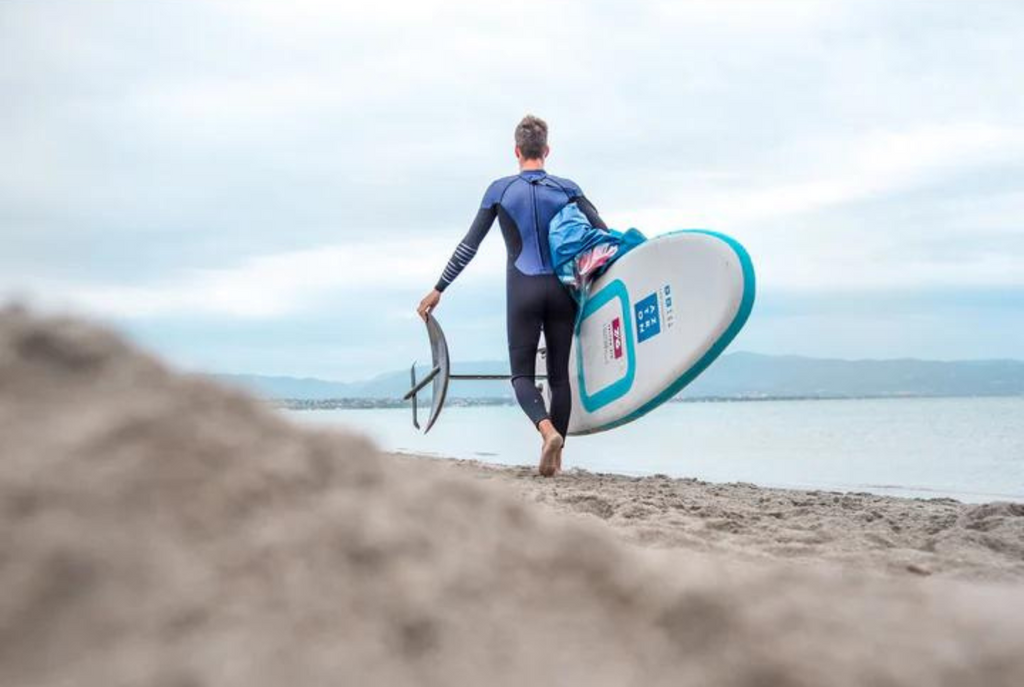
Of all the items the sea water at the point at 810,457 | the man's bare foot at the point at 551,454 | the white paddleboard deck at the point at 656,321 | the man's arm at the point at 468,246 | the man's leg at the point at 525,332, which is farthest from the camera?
the sea water at the point at 810,457

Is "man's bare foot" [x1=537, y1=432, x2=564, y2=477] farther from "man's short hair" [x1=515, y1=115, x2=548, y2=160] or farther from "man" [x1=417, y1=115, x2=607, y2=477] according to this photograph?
"man's short hair" [x1=515, y1=115, x2=548, y2=160]

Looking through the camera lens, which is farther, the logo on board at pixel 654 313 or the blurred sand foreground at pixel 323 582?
the logo on board at pixel 654 313

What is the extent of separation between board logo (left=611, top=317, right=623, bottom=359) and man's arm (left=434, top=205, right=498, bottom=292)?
892 millimetres

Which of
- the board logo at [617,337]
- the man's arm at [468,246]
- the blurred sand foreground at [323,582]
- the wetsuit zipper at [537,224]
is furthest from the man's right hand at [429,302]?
the blurred sand foreground at [323,582]

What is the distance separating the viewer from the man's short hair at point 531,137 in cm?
516

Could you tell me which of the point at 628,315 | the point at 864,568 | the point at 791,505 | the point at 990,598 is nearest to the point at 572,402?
the point at 628,315

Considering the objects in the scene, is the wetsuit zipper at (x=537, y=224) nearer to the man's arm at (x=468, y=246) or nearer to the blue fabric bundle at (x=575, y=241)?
the blue fabric bundle at (x=575, y=241)

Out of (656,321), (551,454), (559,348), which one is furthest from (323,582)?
(559,348)

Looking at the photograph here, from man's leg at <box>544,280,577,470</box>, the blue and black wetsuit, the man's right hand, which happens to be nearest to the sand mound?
man's leg at <box>544,280,577,470</box>

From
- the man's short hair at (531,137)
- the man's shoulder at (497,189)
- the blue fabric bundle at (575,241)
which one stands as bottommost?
the blue fabric bundle at (575,241)

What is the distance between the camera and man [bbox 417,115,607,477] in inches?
196

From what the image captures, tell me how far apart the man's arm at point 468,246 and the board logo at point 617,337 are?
0.89 meters

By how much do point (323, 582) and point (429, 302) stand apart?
4544 mm

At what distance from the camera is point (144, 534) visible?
0.89 m
